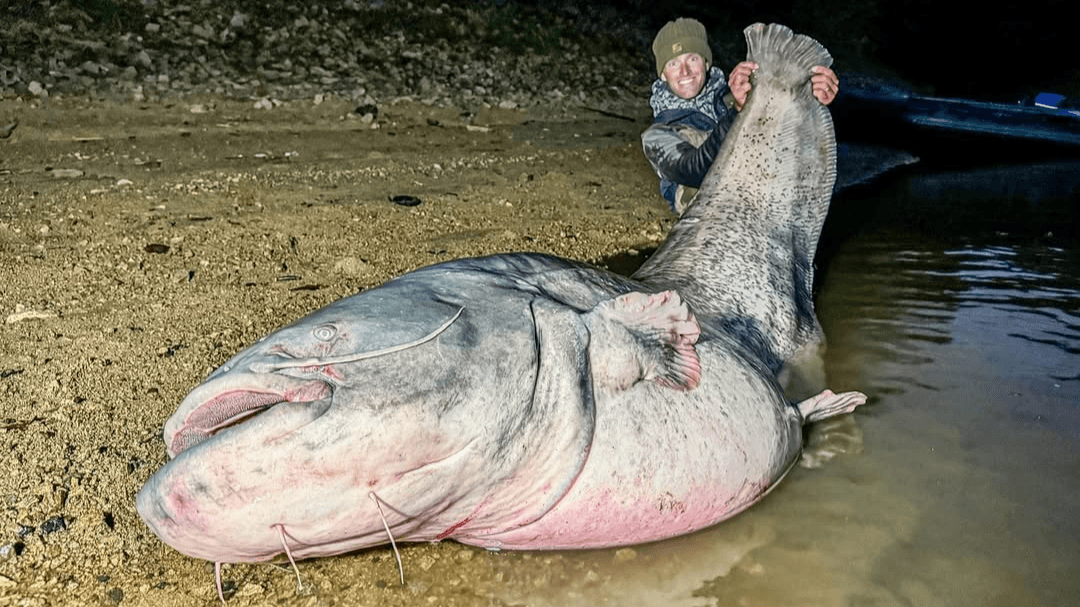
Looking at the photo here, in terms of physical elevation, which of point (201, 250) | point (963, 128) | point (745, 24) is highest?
point (745, 24)

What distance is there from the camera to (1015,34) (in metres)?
15.6

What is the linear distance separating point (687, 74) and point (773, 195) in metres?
1.77

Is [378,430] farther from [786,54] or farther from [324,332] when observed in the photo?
[786,54]

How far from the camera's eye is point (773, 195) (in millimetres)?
4164

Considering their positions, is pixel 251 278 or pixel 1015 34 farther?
pixel 1015 34

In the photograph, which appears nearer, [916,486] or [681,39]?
[916,486]

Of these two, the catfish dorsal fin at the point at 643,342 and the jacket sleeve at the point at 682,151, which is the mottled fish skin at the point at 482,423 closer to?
the catfish dorsal fin at the point at 643,342

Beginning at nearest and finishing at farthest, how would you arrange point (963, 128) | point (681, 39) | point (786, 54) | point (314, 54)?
point (786, 54) → point (681, 39) → point (314, 54) → point (963, 128)

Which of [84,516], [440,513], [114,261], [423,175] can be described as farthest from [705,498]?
[423,175]

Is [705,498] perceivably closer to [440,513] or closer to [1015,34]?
[440,513]

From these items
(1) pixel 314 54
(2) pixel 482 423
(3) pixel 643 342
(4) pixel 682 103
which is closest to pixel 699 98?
(4) pixel 682 103

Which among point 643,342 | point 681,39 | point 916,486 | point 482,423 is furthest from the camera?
point 681,39

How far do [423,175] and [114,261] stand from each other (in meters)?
2.70

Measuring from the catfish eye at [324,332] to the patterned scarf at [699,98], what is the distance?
3890mm
